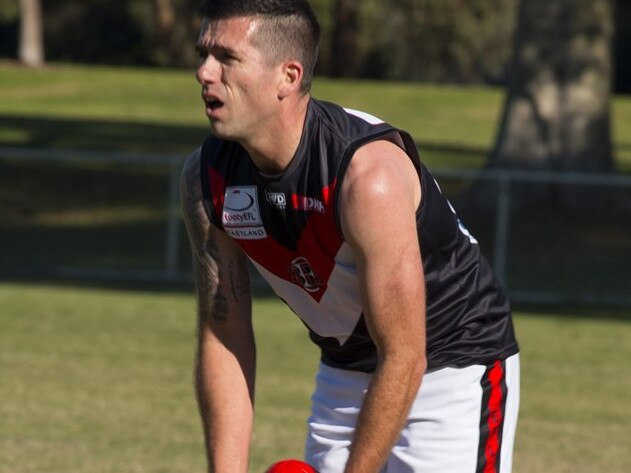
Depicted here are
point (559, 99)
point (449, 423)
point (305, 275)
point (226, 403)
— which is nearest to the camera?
point (305, 275)

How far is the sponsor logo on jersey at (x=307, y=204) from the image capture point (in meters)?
3.81

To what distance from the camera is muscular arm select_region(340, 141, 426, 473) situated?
11.9ft

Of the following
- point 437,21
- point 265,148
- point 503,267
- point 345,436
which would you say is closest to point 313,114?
point 265,148

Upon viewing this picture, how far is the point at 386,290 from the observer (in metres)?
3.67

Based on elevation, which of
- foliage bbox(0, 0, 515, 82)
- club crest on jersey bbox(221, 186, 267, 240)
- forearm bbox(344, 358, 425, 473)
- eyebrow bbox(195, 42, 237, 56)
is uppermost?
eyebrow bbox(195, 42, 237, 56)

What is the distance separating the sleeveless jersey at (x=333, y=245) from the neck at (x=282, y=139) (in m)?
0.02

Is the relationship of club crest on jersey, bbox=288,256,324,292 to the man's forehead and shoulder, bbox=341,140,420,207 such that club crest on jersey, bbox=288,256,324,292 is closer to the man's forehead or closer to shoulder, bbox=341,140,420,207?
shoulder, bbox=341,140,420,207

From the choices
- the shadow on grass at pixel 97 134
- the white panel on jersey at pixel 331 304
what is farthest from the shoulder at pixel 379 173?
the shadow on grass at pixel 97 134

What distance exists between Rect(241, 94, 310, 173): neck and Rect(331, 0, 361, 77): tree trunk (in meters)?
40.2

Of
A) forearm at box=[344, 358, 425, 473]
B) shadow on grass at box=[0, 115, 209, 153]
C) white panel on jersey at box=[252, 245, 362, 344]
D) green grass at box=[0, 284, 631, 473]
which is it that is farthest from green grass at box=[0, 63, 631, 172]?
forearm at box=[344, 358, 425, 473]

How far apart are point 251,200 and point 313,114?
0.98ft

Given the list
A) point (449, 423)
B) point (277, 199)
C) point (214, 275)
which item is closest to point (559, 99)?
point (214, 275)

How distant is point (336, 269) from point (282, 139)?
1.30 ft

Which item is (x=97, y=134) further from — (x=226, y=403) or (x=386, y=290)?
(x=386, y=290)
